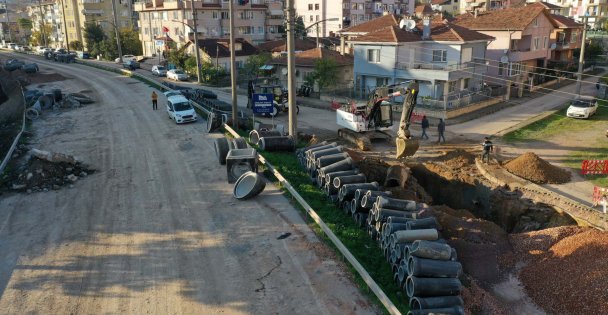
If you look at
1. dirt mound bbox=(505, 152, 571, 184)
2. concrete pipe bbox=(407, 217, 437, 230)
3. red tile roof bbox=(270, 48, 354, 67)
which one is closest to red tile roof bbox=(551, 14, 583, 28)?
red tile roof bbox=(270, 48, 354, 67)

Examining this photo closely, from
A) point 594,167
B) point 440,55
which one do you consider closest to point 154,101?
point 440,55

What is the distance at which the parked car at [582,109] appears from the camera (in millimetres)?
34500

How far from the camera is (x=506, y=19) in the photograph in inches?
1924

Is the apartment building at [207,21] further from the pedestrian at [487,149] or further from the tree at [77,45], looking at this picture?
the pedestrian at [487,149]

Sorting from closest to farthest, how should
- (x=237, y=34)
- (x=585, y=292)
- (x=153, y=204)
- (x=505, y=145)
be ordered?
(x=585, y=292), (x=153, y=204), (x=505, y=145), (x=237, y=34)

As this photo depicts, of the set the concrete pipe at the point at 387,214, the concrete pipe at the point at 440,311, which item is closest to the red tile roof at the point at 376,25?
the concrete pipe at the point at 387,214

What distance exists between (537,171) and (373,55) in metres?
22.9

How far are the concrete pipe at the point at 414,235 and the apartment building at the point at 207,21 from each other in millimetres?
58618

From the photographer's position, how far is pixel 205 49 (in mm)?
61781

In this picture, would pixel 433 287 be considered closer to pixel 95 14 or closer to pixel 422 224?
pixel 422 224

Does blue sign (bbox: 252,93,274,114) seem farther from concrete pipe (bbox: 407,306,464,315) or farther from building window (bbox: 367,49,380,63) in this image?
concrete pipe (bbox: 407,306,464,315)

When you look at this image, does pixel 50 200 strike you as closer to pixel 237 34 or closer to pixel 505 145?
pixel 505 145

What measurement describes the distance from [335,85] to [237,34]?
3829cm

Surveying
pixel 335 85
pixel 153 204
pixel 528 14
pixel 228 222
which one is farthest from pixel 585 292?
pixel 528 14
